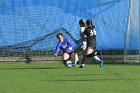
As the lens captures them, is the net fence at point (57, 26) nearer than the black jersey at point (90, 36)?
No

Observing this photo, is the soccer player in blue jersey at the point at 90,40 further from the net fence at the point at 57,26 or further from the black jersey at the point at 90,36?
the net fence at the point at 57,26

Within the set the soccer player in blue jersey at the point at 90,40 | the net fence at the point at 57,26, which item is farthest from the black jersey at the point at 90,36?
the net fence at the point at 57,26

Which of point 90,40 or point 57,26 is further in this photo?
point 57,26

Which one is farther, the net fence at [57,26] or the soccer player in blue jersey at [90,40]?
the net fence at [57,26]

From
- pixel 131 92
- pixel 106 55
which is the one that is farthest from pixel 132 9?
pixel 131 92

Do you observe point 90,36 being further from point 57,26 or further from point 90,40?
point 57,26

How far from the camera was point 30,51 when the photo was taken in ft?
71.8

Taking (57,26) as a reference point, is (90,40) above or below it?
below

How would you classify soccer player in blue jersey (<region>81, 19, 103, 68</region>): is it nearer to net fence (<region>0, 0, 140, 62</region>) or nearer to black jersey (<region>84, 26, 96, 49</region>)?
black jersey (<region>84, 26, 96, 49</region>)

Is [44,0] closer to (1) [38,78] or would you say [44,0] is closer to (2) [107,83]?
(1) [38,78]

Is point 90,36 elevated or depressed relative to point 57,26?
depressed

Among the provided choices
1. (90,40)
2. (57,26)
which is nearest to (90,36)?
(90,40)

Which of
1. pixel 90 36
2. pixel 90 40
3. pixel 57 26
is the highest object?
pixel 57 26

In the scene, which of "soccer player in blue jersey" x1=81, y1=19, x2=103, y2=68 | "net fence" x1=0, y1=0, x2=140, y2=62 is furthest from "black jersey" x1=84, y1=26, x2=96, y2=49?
"net fence" x1=0, y1=0, x2=140, y2=62
